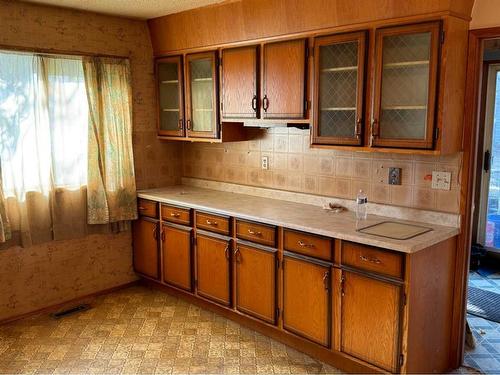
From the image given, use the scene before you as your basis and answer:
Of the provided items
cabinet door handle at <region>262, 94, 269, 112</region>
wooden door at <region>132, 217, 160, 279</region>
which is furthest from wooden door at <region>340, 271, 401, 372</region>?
wooden door at <region>132, 217, 160, 279</region>

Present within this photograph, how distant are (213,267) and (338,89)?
5.29 feet

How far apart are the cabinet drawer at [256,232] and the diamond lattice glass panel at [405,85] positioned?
956 mm

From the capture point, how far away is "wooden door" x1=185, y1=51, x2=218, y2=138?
3.65 meters

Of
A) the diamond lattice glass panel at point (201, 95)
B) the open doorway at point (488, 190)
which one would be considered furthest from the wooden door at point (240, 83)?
the open doorway at point (488, 190)

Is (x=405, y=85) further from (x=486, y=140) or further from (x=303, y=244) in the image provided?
(x=486, y=140)

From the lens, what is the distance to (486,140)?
15.8 feet

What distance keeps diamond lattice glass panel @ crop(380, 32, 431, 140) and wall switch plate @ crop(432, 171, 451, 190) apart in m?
0.38

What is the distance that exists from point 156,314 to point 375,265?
1.93 m

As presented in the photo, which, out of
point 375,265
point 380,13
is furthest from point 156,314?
point 380,13

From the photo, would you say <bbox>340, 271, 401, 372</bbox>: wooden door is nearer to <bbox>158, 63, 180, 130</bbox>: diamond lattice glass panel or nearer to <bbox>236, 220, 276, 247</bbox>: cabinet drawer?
<bbox>236, 220, 276, 247</bbox>: cabinet drawer

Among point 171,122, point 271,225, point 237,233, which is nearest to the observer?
point 271,225

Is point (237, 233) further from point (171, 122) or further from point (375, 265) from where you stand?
point (171, 122)

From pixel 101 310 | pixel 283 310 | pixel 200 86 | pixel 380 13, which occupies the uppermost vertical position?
pixel 380 13

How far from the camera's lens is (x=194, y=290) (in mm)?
3666
